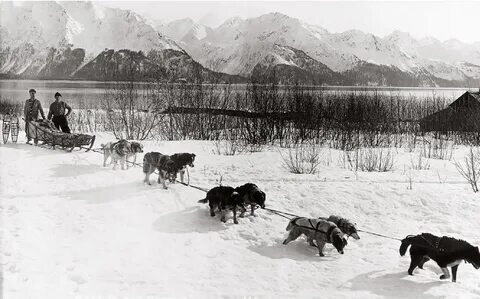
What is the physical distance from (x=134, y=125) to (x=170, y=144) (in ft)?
18.8

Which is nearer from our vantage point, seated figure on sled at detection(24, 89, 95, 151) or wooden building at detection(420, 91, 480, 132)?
seated figure on sled at detection(24, 89, 95, 151)

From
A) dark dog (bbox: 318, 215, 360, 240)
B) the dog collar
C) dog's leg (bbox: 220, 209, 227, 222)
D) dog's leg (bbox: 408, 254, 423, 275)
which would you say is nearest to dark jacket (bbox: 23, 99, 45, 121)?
dog's leg (bbox: 220, 209, 227, 222)

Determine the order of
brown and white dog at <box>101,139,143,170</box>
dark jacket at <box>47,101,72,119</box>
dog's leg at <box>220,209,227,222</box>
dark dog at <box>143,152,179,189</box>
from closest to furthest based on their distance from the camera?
1. dog's leg at <box>220,209,227,222</box>
2. dark dog at <box>143,152,179,189</box>
3. brown and white dog at <box>101,139,143,170</box>
4. dark jacket at <box>47,101,72,119</box>

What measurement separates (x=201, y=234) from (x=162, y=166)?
2.65 meters

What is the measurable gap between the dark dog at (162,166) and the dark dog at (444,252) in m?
5.32

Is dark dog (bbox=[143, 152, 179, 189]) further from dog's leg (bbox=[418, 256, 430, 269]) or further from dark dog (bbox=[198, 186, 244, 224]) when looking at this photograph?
dog's leg (bbox=[418, 256, 430, 269])

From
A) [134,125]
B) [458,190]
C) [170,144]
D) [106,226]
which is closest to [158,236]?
[106,226]

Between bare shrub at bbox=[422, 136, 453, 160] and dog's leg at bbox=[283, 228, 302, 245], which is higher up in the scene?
bare shrub at bbox=[422, 136, 453, 160]

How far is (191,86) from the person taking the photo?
2381 cm

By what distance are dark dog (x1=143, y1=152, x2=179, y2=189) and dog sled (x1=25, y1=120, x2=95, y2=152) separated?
430 centimetres

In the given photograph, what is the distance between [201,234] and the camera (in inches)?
272

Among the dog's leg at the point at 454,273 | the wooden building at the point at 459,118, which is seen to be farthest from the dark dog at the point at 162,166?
the wooden building at the point at 459,118

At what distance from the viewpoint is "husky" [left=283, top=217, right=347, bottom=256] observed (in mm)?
6199

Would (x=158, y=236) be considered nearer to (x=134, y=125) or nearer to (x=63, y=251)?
(x=63, y=251)
